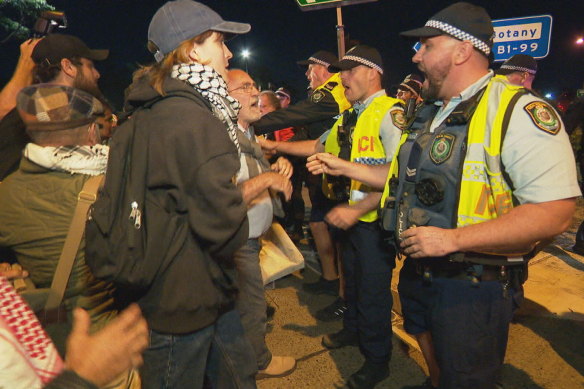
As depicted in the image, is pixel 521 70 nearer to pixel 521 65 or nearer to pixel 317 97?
pixel 521 65

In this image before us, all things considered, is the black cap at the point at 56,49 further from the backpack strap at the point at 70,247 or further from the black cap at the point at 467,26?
the black cap at the point at 467,26

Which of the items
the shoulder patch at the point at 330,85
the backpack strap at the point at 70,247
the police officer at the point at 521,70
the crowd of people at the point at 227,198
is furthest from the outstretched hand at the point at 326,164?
the police officer at the point at 521,70

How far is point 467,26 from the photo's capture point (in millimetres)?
2074

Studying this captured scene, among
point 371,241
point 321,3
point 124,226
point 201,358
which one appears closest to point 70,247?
point 124,226

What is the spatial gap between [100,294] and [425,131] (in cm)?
195

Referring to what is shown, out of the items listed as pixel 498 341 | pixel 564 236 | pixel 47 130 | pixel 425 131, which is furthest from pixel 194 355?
pixel 564 236

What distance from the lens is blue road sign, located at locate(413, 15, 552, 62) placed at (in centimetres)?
641

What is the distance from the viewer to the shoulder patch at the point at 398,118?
120 inches

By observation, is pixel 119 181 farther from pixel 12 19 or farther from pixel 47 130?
pixel 12 19

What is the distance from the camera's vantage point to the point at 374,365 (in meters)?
3.09

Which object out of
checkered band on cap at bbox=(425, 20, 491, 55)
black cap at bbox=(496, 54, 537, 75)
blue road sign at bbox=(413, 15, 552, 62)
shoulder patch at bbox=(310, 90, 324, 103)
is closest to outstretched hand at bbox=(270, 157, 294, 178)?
checkered band on cap at bbox=(425, 20, 491, 55)

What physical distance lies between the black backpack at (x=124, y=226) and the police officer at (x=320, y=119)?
2431 mm

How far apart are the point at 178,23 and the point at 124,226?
98 centimetres

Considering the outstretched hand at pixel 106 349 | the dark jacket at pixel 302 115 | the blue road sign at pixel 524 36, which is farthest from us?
the blue road sign at pixel 524 36
